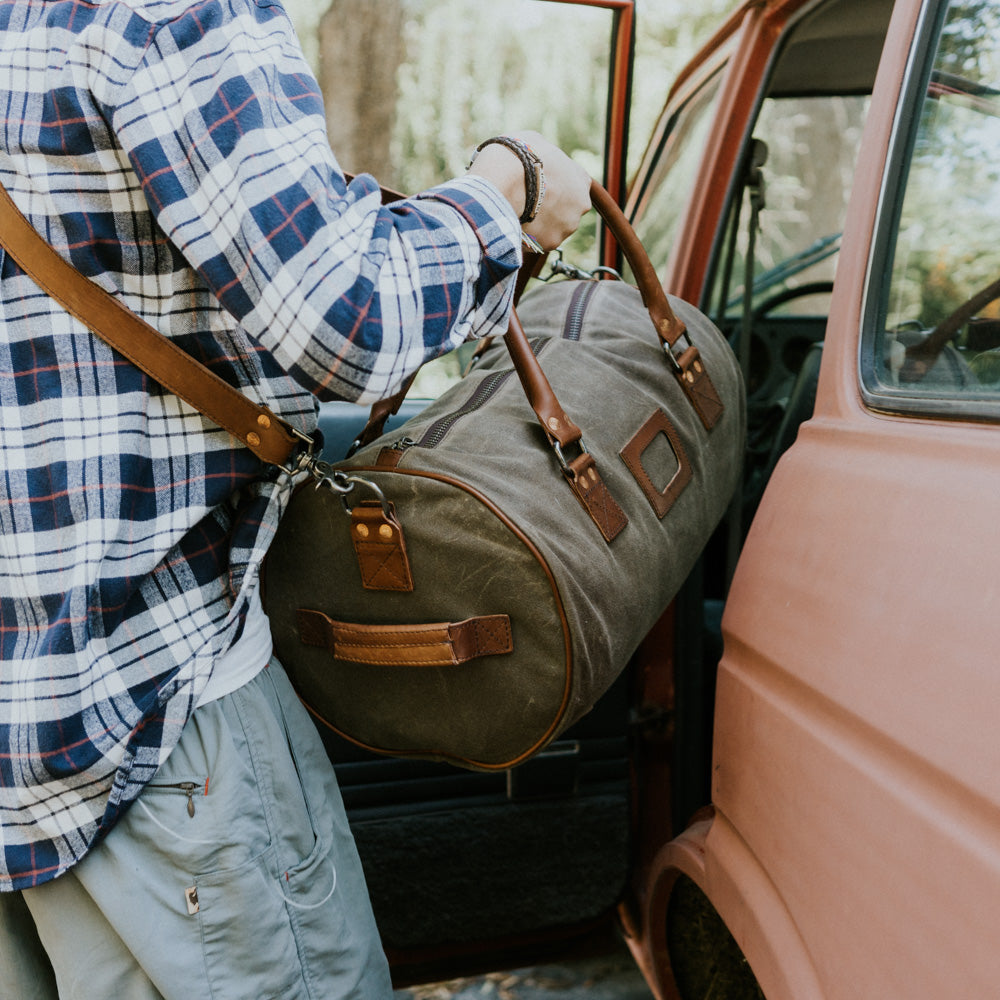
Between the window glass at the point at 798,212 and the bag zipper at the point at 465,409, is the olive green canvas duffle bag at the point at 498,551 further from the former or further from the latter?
the window glass at the point at 798,212

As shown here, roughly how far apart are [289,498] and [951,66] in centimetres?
93

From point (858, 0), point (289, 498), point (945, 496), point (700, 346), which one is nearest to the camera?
point (945, 496)

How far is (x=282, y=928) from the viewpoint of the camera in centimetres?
106

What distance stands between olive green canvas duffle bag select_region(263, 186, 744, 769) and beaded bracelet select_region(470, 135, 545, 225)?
15 centimetres

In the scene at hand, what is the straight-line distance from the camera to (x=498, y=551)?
109cm

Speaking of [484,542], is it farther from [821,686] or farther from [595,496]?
[821,686]

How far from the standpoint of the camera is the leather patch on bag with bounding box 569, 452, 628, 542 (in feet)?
3.82

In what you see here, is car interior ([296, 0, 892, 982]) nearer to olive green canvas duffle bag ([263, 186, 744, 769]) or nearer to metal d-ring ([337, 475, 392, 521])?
olive green canvas duffle bag ([263, 186, 744, 769])

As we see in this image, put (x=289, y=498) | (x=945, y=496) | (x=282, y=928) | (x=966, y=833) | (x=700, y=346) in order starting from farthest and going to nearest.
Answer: (x=700, y=346)
(x=289, y=498)
(x=282, y=928)
(x=945, y=496)
(x=966, y=833)

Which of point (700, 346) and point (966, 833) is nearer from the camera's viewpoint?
point (966, 833)

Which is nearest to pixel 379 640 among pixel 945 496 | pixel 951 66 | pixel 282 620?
pixel 282 620

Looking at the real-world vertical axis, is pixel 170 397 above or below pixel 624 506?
above

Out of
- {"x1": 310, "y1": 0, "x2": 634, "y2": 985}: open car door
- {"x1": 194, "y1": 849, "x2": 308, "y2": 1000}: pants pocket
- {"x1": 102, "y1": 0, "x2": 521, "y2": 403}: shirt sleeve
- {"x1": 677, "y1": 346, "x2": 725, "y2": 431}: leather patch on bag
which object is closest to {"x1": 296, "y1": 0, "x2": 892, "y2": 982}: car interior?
{"x1": 310, "y1": 0, "x2": 634, "y2": 985}: open car door

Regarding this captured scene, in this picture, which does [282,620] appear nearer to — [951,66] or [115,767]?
[115,767]
